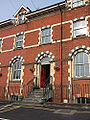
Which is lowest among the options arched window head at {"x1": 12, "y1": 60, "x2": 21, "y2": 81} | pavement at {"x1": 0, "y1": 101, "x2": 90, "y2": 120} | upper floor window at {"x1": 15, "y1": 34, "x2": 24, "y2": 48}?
pavement at {"x1": 0, "y1": 101, "x2": 90, "y2": 120}

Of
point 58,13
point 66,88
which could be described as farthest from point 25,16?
point 66,88

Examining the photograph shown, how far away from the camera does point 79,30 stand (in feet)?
38.0

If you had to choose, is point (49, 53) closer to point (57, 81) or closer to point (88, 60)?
point (57, 81)

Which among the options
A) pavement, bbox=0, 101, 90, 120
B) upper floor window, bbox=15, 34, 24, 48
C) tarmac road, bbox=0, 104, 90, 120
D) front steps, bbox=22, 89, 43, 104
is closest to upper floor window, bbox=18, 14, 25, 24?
upper floor window, bbox=15, 34, 24, 48

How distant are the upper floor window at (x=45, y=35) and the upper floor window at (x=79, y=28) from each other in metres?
2.73

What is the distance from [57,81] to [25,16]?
8.85 metres

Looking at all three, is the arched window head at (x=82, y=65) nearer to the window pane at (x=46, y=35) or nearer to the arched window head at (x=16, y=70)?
the window pane at (x=46, y=35)

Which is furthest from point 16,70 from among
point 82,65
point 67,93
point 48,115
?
point 48,115

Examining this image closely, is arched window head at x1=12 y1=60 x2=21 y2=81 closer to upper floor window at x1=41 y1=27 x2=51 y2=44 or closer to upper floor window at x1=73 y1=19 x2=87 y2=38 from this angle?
upper floor window at x1=41 y1=27 x2=51 y2=44

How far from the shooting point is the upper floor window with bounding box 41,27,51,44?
13.1 m

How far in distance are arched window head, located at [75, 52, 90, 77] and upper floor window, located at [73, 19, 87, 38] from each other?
2.02 meters

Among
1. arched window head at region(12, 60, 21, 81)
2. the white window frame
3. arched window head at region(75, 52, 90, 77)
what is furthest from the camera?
arched window head at region(12, 60, 21, 81)

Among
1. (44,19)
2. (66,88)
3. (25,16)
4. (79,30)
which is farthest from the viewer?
(25,16)

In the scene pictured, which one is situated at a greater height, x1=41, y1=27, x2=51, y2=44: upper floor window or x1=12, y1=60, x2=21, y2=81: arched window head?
x1=41, y1=27, x2=51, y2=44: upper floor window
